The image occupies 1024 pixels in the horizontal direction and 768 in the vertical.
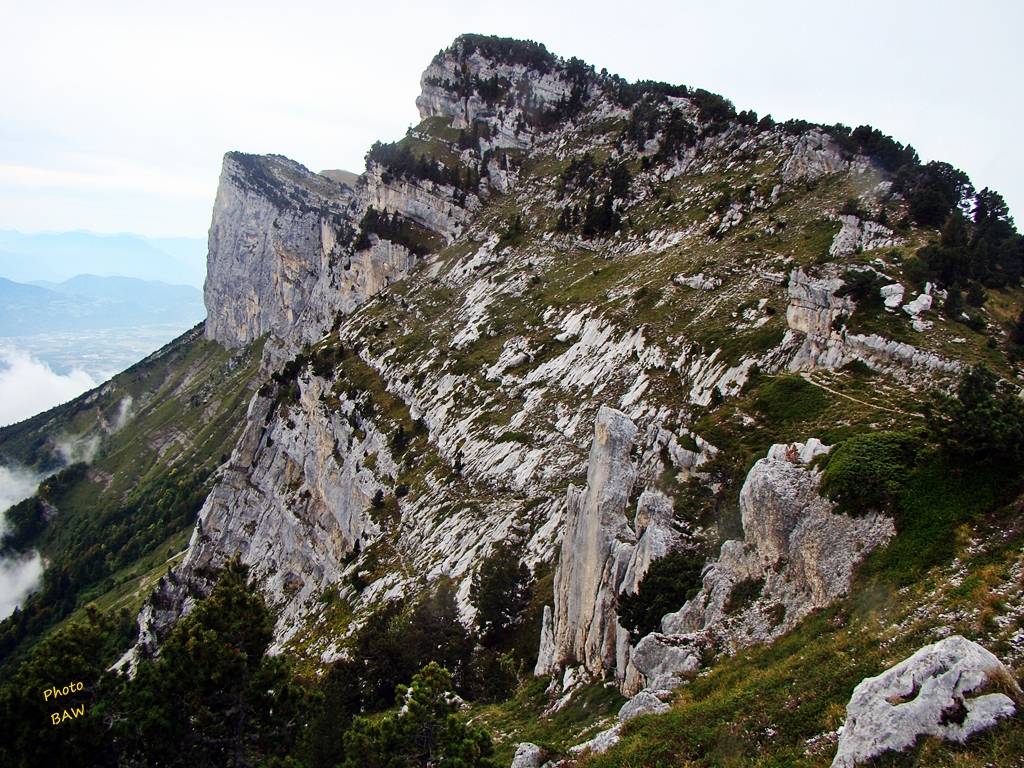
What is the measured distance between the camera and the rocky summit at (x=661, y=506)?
1736 centimetres

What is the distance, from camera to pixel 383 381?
282 ft

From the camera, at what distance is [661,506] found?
100ft

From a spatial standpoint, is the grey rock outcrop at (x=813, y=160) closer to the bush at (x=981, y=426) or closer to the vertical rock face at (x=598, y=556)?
the vertical rock face at (x=598, y=556)

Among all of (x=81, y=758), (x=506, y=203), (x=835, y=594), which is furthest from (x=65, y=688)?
(x=506, y=203)

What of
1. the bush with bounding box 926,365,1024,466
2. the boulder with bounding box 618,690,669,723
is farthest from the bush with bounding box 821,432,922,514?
the boulder with bounding box 618,690,669,723

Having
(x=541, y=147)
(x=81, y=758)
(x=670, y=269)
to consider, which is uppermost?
(x=541, y=147)

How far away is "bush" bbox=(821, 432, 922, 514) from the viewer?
21117 mm

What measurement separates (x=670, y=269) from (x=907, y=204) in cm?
2189

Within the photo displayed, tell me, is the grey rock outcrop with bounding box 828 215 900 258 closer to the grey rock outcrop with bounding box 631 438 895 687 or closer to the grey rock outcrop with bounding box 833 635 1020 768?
the grey rock outcrop with bounding box 631 438 895 687

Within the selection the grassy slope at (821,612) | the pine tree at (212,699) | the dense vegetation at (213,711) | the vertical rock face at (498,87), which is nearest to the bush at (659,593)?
the grassy slope at (821,612)

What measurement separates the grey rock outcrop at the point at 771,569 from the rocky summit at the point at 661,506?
107mm

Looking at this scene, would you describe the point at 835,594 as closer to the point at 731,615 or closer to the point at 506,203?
the point at 731,615

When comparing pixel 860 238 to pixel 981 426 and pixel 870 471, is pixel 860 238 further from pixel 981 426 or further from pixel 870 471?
pixel 981 426

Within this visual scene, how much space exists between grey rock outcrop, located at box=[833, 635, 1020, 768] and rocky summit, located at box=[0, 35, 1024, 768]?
5cm
